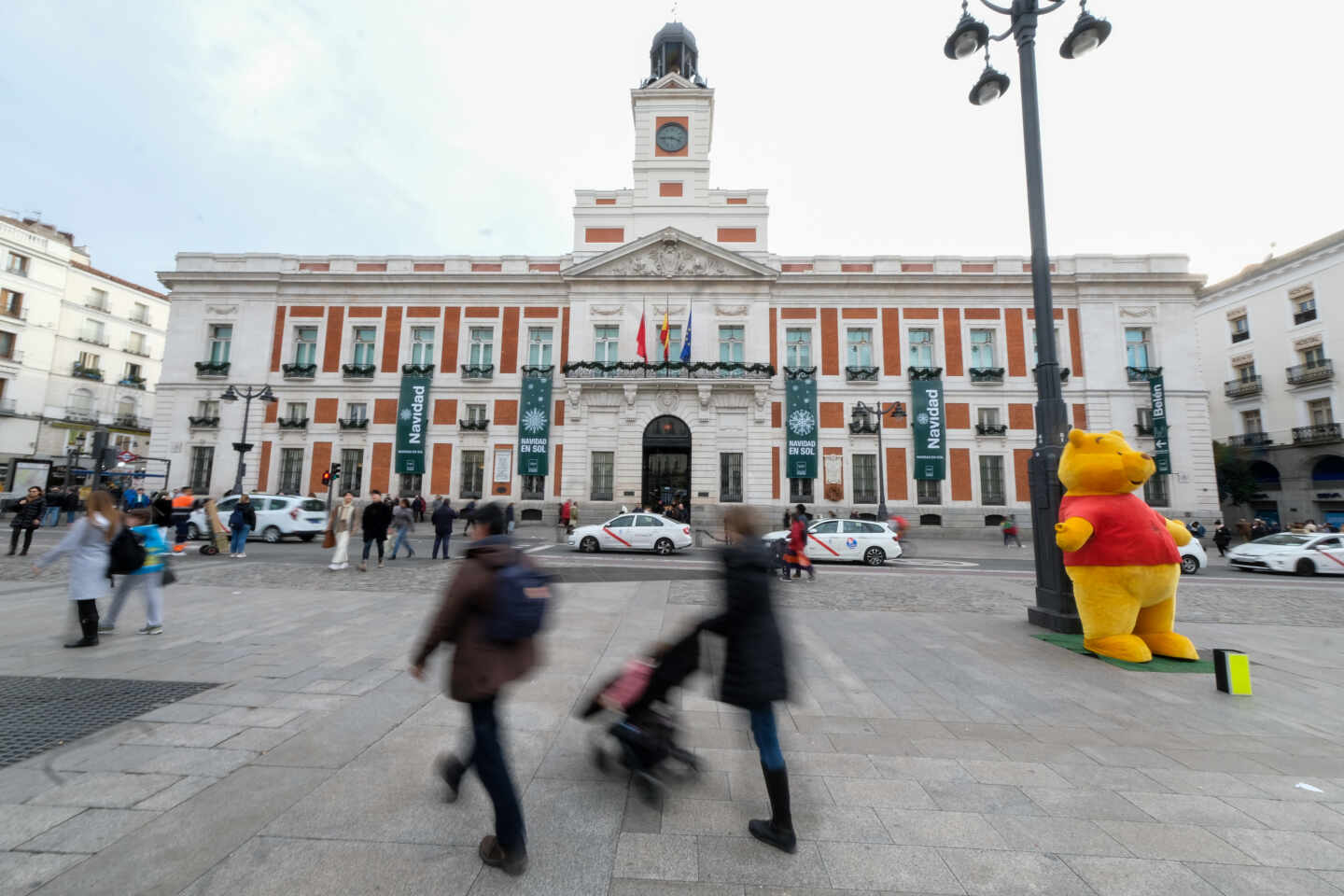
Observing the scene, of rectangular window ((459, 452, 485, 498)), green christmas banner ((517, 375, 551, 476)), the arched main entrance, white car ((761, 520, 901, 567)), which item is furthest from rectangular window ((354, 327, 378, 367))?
white car ((761, 520, 901, 567))

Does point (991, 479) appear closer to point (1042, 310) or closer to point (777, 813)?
point (1042, 310)

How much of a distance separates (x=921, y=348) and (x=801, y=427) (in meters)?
7.58

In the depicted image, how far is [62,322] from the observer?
35.4 meters

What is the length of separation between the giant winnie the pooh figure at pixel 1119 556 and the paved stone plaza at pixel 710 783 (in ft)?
1.90

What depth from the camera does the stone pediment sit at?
1105 inches

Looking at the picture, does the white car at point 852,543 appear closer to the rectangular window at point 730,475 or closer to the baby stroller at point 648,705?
the rectangular window at point 730,475

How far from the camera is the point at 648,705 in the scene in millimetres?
2982

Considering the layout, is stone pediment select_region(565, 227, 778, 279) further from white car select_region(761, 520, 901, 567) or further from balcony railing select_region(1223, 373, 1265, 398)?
balcony railing select_region(1223, 373, 1265, 398)

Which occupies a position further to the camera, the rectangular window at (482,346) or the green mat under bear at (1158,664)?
the rectangular window at (482,346)

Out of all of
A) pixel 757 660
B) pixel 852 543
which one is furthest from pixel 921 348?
pixel 757 660

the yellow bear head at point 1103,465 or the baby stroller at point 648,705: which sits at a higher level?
the yellow bear head at point 1103,465

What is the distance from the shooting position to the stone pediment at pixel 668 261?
1105 inches

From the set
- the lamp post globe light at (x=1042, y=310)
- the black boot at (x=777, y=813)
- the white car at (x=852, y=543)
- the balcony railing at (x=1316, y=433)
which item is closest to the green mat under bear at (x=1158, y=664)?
the lamp post globe light at (x=1042, y=310)

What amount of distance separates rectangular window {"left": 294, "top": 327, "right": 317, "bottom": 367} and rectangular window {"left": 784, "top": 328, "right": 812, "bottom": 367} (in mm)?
24192
